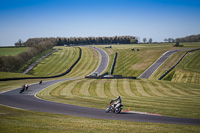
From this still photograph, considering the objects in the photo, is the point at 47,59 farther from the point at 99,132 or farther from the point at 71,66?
the point at 99,132

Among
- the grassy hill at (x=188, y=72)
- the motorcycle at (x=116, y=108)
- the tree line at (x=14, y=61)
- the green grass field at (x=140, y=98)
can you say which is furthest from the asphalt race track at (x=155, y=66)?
the tree line at (x=14, y=61)

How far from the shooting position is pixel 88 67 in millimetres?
102875

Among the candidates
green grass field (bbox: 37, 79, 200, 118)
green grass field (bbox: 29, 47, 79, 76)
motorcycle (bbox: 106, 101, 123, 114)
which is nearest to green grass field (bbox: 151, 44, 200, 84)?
green grass field (bbox: 37, 79, 200, 118)

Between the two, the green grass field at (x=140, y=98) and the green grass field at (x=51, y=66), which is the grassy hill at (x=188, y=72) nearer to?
the green grass field at (x=140, y=98)

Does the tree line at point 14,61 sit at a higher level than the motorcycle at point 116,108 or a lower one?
higher

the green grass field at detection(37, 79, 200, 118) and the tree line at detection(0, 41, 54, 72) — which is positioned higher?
the tree line at detection(0, 41, 54, 72)

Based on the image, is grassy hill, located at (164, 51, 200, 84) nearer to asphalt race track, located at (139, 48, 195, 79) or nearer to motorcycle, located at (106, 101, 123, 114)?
asphalt race track, located at (139, 48, 195, 79)

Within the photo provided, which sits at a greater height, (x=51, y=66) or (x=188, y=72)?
(x=51, y=66)

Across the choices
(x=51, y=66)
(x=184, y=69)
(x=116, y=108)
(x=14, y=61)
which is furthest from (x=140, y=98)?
(x=14, y=61)

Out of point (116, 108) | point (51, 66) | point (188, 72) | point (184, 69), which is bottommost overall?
point (188, 72)

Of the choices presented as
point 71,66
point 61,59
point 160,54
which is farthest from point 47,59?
point 160,54

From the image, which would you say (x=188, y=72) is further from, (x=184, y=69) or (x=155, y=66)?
(x=155, y=66)

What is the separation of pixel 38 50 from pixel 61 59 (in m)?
28.0

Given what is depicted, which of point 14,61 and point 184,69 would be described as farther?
point 14,61
